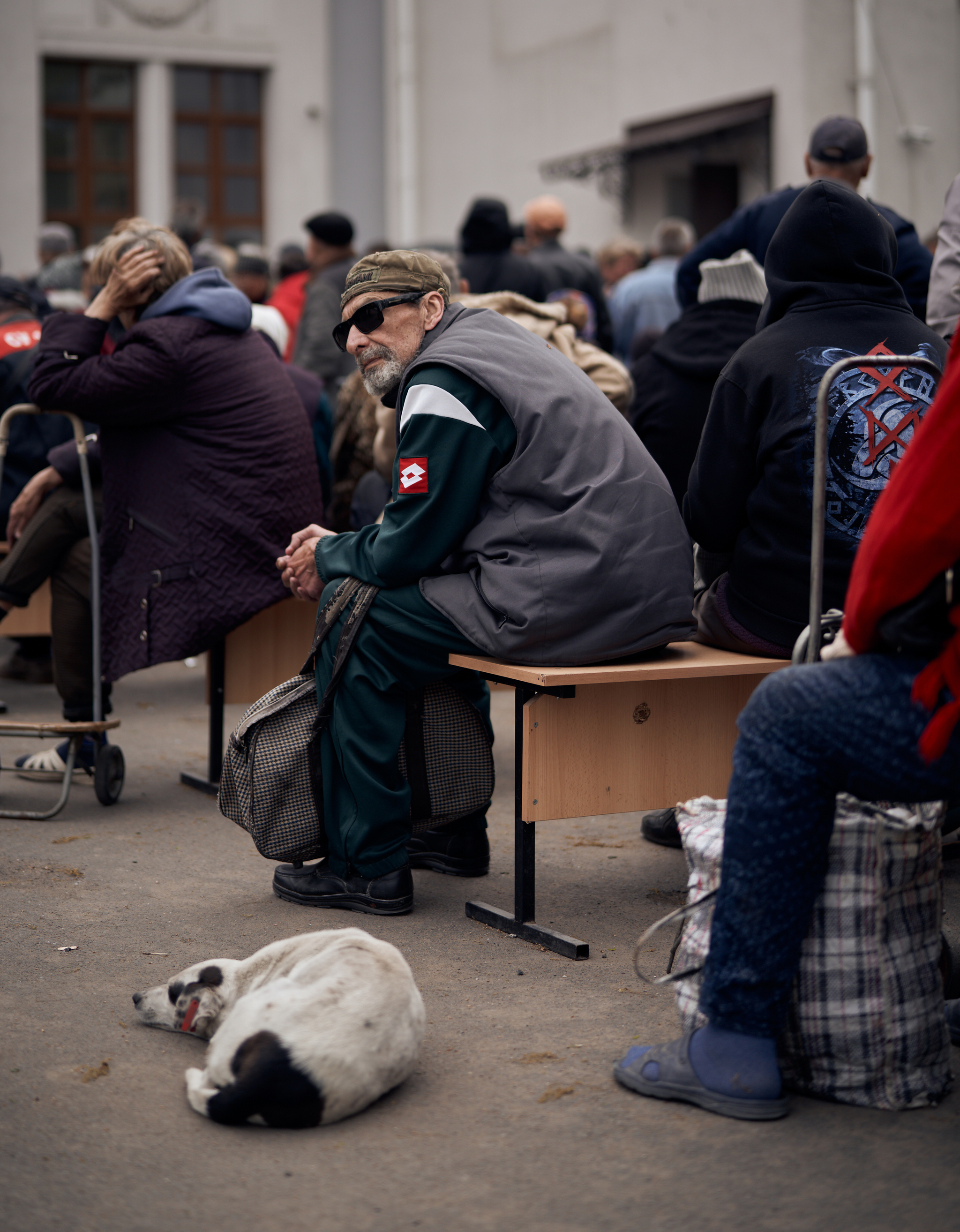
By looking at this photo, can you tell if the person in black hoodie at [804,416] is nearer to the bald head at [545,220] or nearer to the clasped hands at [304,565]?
the clasped hands at [304,565]

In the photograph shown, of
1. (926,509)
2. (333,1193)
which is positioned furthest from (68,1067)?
(926,509)

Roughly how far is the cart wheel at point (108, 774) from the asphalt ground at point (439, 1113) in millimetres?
671

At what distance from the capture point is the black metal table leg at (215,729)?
4984 mm

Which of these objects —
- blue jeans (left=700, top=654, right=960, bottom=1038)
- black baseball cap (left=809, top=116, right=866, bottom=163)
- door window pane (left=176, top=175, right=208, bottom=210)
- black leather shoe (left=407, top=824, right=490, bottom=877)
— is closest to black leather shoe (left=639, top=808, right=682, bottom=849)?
black leather shoe (left=407, top=824, right=490, bottom=877)

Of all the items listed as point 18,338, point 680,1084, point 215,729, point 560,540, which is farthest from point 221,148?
point 680,1084

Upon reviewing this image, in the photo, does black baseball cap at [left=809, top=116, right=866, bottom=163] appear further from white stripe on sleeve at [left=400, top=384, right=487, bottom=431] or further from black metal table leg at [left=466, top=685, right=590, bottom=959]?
black metal table leg at [left=466, top=685, right=590, bottom=959]

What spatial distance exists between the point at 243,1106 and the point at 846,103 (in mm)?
13962

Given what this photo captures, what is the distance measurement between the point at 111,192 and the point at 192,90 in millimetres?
1940

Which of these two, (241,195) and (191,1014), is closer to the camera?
(191,1014)

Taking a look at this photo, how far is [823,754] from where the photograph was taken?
7.83ft

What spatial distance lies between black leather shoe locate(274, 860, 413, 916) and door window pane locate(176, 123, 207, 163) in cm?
1997

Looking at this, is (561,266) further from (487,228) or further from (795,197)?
(795,197)

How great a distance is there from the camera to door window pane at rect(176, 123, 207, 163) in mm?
21891

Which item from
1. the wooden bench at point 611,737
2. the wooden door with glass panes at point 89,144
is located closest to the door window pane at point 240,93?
the wooden door with glass panes at point 89,144
